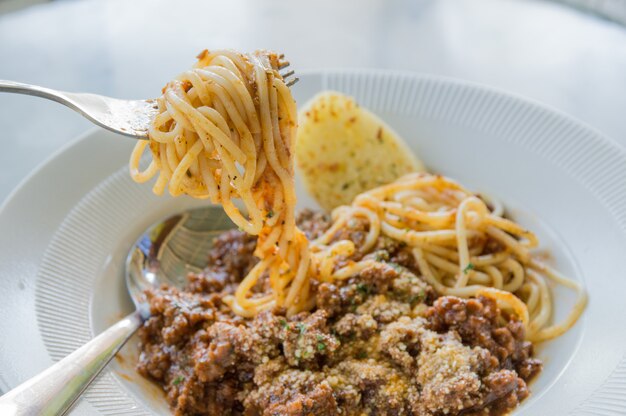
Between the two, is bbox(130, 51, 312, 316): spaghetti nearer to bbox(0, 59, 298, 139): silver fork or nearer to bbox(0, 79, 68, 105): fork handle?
bbox(0, 59, 298, 139): silver fork

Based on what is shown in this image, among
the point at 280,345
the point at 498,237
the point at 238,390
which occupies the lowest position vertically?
the point at 238,390

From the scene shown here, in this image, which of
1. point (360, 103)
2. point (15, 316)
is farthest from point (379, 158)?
point (15, 316)

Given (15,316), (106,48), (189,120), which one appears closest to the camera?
(189,120)

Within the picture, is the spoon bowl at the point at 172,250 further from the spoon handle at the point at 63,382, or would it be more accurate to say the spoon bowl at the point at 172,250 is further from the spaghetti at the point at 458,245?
the spaghetti at the point at 458,245

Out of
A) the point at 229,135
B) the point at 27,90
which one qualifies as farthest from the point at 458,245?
the point at 27,90

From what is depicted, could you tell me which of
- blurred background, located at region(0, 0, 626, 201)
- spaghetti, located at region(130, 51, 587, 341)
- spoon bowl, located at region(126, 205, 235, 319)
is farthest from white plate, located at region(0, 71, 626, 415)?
blurred background, located at region(0, 0, 626, 201)

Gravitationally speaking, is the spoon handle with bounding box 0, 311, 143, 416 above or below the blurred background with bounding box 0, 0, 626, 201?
below

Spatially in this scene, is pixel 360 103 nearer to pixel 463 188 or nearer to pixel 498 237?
pixel 463 188
